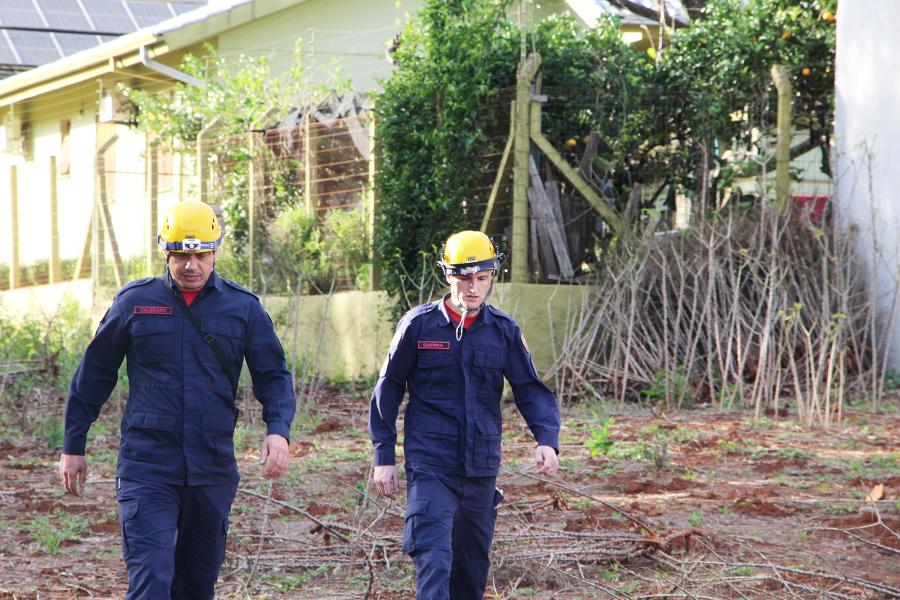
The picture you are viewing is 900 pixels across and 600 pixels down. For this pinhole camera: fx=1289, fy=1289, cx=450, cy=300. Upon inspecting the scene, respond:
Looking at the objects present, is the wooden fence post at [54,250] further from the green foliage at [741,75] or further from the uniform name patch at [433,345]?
the uniform name patch at [433,345]

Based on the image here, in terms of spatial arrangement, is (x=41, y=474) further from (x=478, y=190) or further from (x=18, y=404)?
(x=478, y=190)

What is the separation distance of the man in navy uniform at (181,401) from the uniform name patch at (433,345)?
0.60 meters

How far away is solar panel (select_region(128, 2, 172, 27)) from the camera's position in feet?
91.3

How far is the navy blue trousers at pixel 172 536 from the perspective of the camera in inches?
177

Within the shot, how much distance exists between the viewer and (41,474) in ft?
30.4

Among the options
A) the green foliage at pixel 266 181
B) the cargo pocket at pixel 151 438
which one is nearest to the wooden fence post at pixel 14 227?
the green foliage at pixel 266 181

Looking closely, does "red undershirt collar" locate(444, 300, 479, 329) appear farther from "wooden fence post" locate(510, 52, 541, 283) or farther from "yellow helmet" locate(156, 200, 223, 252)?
"wooden fence post" locate(510, 52, 541, 283)

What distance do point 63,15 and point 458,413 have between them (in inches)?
950

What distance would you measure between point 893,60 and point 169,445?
33.7 ft

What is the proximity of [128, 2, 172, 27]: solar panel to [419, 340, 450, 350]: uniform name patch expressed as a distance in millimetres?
24042

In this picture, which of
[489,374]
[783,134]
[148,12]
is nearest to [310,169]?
[783,134]

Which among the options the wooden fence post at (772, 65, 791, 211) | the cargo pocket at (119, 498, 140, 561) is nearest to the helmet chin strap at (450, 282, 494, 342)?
the cargo pocket at (119, 498, 140, 561)

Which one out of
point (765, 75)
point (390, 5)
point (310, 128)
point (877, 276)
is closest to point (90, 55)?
point (390, 5)

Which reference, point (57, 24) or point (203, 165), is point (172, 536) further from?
point (57, 24)
